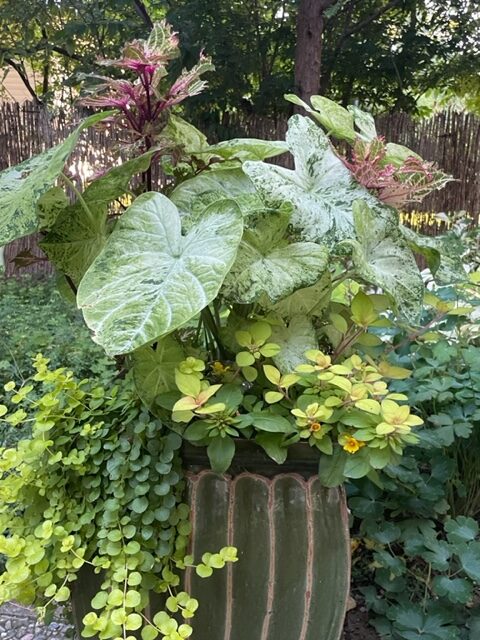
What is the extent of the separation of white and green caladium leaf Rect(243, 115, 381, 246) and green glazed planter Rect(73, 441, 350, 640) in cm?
32

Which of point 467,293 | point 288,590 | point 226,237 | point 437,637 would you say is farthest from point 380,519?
point 226,237

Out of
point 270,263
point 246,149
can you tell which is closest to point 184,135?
point 246,149

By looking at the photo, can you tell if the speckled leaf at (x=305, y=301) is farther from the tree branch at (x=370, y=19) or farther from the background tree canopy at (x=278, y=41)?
the tree branch at (x=370, y=19)

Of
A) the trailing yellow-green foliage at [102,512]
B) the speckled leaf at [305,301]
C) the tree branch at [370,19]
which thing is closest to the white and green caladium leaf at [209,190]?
the speckled leaf at [305,301]

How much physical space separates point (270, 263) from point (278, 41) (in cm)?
A: 435

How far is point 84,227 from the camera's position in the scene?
3.02 ft

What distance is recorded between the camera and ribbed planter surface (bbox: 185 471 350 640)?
0.88m

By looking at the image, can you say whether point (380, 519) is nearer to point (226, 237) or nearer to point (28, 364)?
point (226, 237)

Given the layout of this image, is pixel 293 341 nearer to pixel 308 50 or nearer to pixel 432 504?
pixel 432 504

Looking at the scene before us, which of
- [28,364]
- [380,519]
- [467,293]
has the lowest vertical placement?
[28,364]

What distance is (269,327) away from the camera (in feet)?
2.75

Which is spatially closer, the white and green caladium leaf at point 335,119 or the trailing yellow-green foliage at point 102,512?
the trailing yellow-green foliage at point 102,512

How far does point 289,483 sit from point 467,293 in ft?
2.65

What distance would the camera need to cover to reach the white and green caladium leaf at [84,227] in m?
0.88
